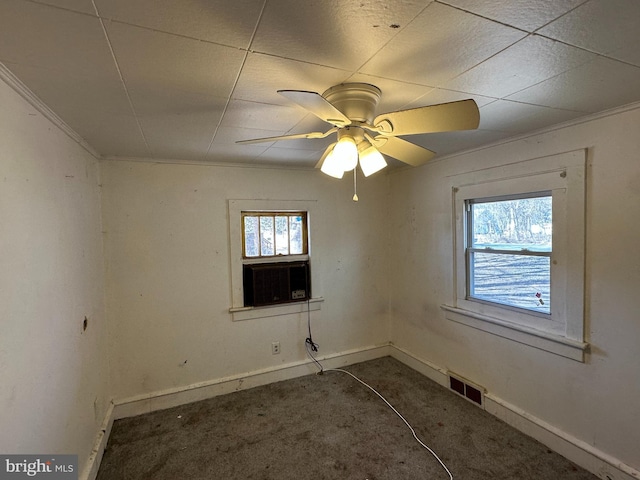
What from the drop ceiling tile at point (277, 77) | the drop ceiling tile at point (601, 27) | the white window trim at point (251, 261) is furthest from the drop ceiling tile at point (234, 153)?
the drop ceiling tile at point (601, 27)

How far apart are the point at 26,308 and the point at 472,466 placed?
2.51 metres

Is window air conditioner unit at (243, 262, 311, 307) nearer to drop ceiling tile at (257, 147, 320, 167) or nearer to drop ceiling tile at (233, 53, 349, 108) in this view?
drop ceiling tile at (257, 147, 320, 167)

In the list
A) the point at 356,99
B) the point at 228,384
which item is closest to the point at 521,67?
the point at 356,99

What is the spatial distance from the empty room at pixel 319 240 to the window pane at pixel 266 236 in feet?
0.05

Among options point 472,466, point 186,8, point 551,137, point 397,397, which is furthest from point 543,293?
point 186,8

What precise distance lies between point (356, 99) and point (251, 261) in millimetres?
2016

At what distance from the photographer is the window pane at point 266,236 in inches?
121

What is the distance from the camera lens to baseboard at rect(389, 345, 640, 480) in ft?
5.79

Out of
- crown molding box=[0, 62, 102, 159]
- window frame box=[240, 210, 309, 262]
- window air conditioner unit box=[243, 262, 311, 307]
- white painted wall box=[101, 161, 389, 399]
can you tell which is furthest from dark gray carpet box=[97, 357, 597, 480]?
crown molding box=[0, 62, 102, 159]

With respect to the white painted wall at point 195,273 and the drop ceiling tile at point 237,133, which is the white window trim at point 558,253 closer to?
the white painted wall at point 195,273

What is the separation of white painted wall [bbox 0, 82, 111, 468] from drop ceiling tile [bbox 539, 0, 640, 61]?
1.94m

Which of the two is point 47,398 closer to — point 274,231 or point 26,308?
point 26,308

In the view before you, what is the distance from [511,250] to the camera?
7.71 ft

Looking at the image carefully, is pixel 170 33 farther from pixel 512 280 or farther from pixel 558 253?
pixel 512 280
